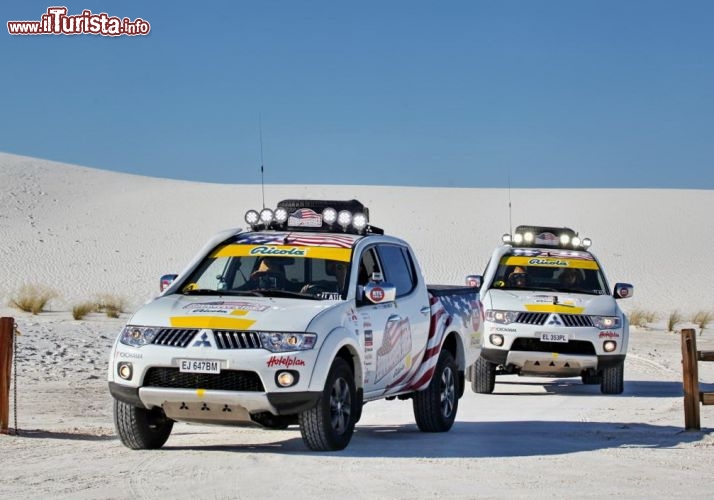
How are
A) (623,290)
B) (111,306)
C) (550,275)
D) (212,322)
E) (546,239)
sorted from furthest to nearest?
(111,306), (546,239), (550,275), (623,290), (212,322)

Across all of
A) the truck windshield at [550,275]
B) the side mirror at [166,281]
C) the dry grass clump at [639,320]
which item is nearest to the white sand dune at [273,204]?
the dry grass clump at [639,320]

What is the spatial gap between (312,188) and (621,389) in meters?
59.6

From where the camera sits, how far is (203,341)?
32.1 ft

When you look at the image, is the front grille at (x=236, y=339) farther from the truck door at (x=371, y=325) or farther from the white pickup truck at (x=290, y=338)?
the truck door at (x=371, y=325)

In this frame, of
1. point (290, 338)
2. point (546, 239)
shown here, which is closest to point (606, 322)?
point (546, 239)

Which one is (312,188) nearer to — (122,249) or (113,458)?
(122,249)

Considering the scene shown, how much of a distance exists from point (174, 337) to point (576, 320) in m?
7.82

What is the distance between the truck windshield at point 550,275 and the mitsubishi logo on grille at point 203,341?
8267 millimetres

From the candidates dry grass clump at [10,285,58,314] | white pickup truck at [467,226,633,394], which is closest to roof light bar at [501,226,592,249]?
white pickup truck at [467,226,633,394]

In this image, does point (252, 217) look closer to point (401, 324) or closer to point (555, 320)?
point (401, 324)

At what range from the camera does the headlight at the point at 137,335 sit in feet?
32.8

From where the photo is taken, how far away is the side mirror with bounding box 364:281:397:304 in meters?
10.7

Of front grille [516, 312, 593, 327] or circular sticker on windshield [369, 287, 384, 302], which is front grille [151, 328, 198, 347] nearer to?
circular sticker on windshield [369, 287, 384, 302]

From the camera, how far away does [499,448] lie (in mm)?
10992
